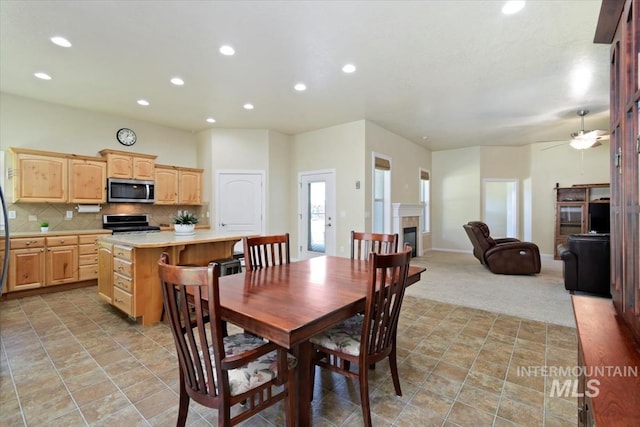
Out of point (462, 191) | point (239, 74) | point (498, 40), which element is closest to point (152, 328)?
point (239, 74)

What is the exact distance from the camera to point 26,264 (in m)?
4.00

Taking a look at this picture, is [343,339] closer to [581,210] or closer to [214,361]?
[214,361]

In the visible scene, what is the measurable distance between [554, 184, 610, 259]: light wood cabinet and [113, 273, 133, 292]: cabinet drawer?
7.80 m

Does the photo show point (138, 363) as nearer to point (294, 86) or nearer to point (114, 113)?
point (294, 86)

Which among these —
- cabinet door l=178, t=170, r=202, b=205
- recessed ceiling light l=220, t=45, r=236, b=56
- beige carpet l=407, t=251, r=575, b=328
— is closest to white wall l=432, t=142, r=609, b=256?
beige carpet l=407, t=251, r=575, b=328

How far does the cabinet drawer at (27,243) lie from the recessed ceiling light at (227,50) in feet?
12.2

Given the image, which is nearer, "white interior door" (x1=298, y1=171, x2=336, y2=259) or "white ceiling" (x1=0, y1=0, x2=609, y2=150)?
"white ceiling" (x1=0, y1=0, x2=609, y2=150)

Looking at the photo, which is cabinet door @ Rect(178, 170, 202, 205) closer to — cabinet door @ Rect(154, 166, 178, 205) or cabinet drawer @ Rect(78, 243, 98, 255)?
cabinet door @ Rect(154, 166, 178, 205)

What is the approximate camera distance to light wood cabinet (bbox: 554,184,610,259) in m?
6.21

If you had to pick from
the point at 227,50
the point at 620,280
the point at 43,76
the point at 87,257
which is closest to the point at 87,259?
the point at 87,257

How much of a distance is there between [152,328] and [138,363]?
28.4 inches

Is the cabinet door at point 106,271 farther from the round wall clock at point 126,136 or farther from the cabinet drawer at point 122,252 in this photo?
the round wall clock at point 126,136

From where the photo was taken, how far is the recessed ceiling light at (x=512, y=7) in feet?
7.75

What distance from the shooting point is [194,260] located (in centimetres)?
346
